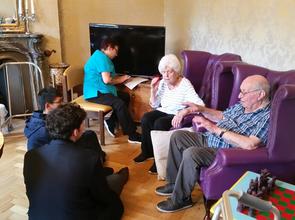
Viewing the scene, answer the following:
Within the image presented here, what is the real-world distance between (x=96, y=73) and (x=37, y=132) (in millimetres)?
1211

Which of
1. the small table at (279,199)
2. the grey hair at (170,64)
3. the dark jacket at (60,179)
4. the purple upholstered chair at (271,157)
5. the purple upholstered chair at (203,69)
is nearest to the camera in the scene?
the small table at (279,199)

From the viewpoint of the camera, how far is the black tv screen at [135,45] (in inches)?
131

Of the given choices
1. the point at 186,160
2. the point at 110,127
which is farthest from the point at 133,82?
the point at 186,160

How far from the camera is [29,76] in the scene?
12.3 ft

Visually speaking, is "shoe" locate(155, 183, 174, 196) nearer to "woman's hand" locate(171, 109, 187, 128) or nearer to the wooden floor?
the wooden floor

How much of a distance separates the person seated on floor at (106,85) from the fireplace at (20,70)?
31.5 inches

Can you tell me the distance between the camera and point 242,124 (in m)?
1.96

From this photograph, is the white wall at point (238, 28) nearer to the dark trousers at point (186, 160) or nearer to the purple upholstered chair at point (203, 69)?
the purple upholstered chair at point (203, 69)

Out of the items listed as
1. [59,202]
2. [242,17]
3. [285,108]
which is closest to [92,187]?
[59,202]

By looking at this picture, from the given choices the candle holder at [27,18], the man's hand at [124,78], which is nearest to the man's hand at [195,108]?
the man's hand at [124,78]

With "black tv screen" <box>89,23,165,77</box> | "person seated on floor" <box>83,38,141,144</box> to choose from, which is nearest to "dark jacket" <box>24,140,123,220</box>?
"person seated on floor" <box>83,38,141,144</box>

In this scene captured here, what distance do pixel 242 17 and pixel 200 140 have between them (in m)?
1.64

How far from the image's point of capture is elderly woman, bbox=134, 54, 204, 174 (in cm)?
254

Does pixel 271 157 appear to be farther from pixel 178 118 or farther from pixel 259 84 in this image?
pixel 178 118
